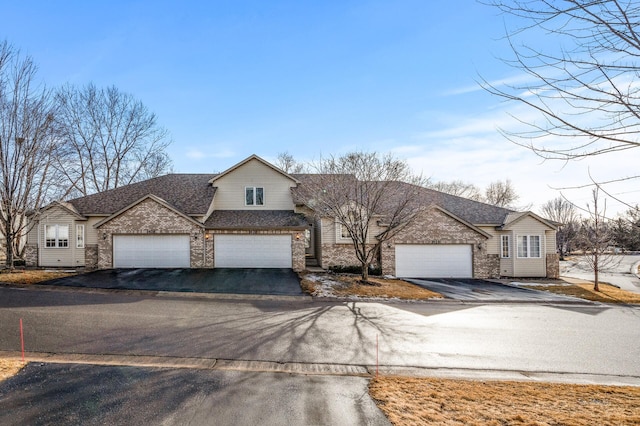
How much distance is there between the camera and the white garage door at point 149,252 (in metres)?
20.4

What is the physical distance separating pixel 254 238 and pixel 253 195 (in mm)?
4229

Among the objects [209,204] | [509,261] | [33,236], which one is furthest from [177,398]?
[33,236]

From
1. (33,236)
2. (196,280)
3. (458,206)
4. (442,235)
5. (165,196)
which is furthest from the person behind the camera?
(458,206)

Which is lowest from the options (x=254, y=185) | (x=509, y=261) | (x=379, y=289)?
(x=379, y=289)

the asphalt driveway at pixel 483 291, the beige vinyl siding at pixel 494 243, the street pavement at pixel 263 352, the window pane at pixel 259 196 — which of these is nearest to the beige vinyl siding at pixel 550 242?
the beige vinyl siding at pixel 494 243

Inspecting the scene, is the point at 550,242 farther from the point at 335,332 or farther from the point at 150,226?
the point at 150,226

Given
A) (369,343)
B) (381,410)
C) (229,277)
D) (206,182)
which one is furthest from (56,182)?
(381,410)

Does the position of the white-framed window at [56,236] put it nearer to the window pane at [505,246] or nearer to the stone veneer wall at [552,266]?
the window pane at [505,246]

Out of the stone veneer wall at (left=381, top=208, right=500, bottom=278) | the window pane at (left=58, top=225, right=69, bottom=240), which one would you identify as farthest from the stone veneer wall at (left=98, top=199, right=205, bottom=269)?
the stone veneer wall at (left=381, top=208, right=500, bottom=278)

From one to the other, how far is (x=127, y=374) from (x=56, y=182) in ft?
69.9

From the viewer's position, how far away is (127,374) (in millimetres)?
6355

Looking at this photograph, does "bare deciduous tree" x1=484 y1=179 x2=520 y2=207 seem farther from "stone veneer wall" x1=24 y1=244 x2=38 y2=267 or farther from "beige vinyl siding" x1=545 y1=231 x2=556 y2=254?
"stone veneer wall" x1=24 y1=244 x2=38 y2=267

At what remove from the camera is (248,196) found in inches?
954

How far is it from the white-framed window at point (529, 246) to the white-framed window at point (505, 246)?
66 cm
